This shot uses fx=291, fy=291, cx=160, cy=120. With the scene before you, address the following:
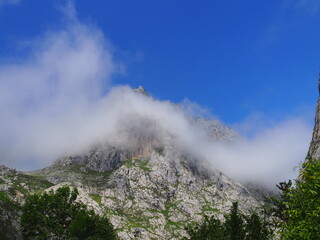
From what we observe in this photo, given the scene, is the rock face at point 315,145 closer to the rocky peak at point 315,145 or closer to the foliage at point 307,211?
the rocky peak at point 315,145

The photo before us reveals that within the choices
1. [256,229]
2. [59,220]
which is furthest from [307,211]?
[59,220]

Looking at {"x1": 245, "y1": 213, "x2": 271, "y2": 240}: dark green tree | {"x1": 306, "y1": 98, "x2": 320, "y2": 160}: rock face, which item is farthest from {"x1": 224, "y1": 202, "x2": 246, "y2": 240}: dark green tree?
{"x1": 306, "y1": 98, "x2": 320, "y2": 160}: rock face

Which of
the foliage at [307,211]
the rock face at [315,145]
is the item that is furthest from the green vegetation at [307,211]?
the rock face at [315,145]

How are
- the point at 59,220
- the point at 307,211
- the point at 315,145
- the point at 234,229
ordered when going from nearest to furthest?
the point at 307,211, the point at 59,220, the point at 234,229, the point at 315,145

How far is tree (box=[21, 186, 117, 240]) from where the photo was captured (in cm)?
4869

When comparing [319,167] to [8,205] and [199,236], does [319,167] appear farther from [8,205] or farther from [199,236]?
[199,236]

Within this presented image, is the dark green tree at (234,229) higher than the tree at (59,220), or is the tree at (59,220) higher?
the dark green tree at (234,229)

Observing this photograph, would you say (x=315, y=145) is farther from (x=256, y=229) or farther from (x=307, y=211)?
(x=307, y=211)

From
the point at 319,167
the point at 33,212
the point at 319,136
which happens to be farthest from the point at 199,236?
the point at 319,136

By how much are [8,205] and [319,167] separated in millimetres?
42353

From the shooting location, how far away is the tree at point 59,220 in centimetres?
4869

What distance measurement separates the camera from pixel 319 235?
21781mm

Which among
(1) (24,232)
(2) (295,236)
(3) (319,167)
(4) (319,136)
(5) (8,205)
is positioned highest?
(4) (319,136)

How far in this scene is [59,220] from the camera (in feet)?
177
